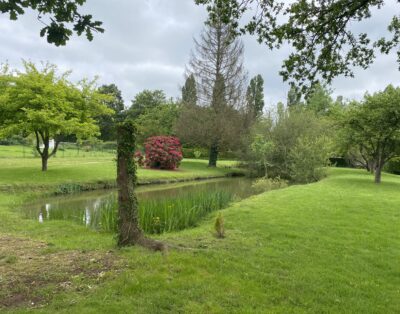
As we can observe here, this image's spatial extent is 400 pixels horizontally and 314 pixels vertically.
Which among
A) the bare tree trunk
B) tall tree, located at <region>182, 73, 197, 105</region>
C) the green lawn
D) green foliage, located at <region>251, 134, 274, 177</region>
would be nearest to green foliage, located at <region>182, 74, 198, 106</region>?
tall tree, located at <region>182, 73, 197, 105</region>

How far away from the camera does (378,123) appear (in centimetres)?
1867

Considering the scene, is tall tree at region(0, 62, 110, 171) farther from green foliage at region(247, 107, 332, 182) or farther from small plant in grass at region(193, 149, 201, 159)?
small plant in grass at region(193, 149, 201, 159)

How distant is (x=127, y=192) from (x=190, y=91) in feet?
99.0

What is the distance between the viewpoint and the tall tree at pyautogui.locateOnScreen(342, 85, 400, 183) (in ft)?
59.9

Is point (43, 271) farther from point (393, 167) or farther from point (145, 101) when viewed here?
point (145, 101)

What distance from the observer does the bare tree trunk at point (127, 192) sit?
6.35 m

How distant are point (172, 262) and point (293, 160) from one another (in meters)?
21.0

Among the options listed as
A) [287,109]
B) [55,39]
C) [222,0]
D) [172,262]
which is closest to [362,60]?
[222,0]

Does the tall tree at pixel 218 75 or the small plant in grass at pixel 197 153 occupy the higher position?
the tall tree at pixel 218 75

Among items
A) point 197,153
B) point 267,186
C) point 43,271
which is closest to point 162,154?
point 267,186

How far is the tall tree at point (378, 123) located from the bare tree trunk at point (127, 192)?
1563cm

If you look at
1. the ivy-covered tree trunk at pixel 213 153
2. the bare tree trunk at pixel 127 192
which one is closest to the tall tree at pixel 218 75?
the ivy-covered tree trunk at pixel 213 153

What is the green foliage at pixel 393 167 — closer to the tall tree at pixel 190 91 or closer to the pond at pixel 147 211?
the tall tree at pixel 190 91

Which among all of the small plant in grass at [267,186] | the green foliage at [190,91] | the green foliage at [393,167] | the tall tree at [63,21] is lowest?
the small plant in grass at [267,186]
